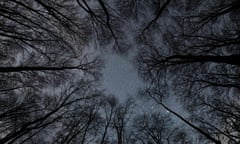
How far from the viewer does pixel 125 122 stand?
1137 cm

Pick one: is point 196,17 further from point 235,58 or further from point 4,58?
point 4,58

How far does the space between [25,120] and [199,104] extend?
42.5 feet

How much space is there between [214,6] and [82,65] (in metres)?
7.32

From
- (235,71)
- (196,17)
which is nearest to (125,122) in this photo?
(235,71)

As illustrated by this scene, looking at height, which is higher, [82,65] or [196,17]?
[196,17]

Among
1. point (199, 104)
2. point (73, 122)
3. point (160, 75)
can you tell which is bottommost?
point (73, 122)

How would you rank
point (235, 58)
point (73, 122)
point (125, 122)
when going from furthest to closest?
1. point (125, 122)
2. point (73, 122)
3. point (235, 58)

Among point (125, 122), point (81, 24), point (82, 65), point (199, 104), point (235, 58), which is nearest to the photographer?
point (235, 58)

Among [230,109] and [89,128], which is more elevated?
[230,109]

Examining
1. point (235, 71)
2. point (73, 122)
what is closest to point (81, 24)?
point (73, 122)

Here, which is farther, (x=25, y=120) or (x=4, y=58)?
(x=25, y=120)

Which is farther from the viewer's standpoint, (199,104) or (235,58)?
(199,104)

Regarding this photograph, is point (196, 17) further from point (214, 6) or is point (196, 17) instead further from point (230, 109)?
point (230, 109)

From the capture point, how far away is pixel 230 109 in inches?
327
